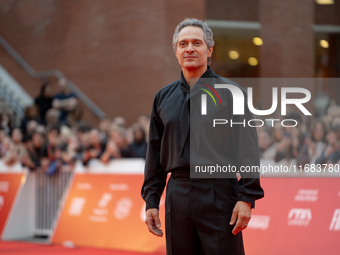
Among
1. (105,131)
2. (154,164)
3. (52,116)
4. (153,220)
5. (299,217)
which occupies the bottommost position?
(299,217)

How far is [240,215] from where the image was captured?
2775mm

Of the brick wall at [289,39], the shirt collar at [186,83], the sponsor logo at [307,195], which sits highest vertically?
the brick wall at [289,39]

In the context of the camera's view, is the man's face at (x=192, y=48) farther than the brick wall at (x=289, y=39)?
No

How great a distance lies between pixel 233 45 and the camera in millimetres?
17297

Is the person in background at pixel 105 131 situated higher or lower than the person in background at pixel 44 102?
lower

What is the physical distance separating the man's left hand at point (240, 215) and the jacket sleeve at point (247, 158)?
0.03 m

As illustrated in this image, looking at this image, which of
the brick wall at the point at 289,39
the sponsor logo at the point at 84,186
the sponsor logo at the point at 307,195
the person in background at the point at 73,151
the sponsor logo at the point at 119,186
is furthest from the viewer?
the brick wall at the point at 289,39

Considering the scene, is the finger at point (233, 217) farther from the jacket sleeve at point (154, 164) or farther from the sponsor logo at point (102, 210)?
the sponsor logo at point (102, 210)

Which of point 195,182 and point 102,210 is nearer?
point 195,182

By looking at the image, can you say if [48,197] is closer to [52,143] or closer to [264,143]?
[52,143]

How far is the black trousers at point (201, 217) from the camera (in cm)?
286

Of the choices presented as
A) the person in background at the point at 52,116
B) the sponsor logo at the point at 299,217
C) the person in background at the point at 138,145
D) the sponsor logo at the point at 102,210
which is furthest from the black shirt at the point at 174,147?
the person in background at the point at 52,116

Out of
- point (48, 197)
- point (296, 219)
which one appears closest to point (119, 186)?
point (48, 197)

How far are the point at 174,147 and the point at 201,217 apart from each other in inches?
18.8
